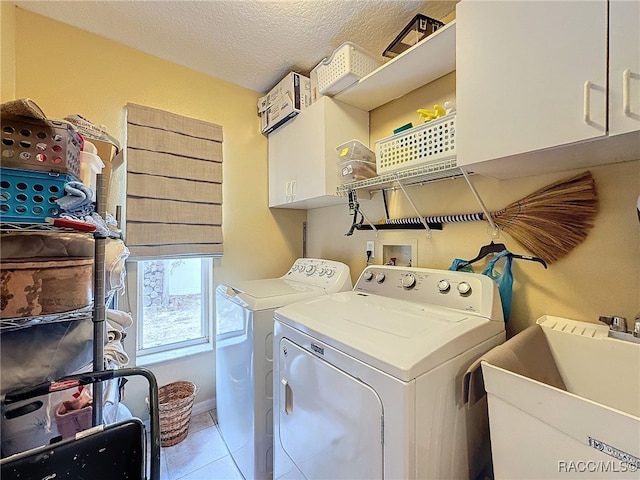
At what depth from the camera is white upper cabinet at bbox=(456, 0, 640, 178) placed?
0.75 meters

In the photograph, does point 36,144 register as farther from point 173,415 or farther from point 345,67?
point 173,415

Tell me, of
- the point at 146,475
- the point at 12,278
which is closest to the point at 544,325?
the point at 146,475

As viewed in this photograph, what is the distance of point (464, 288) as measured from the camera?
1202mm

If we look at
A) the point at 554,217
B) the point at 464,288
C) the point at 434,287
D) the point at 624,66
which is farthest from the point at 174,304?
the point at 624,66

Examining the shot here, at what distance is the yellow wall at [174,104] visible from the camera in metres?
1.65

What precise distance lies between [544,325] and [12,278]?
6.06 ft

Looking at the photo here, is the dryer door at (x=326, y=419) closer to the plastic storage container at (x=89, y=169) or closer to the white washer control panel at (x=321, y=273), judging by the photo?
the white washer control panel at (x=321, y=273)

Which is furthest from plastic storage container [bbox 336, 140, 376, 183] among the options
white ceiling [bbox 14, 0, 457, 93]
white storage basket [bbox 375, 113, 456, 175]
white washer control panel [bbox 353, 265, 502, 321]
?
white ceiling [bbox 14, 0, 457, 93]

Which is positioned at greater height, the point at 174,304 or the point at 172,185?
the point at 172,185

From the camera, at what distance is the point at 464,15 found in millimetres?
1054

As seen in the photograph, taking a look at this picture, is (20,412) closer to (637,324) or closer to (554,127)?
(554,127)

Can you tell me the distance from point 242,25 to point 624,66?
1805 millimetres

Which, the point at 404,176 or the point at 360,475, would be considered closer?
the point at 360,475

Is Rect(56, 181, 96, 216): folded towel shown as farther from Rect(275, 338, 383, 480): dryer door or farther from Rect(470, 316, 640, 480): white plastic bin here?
Rect(470, 316, 640, 480): white plastic bin
